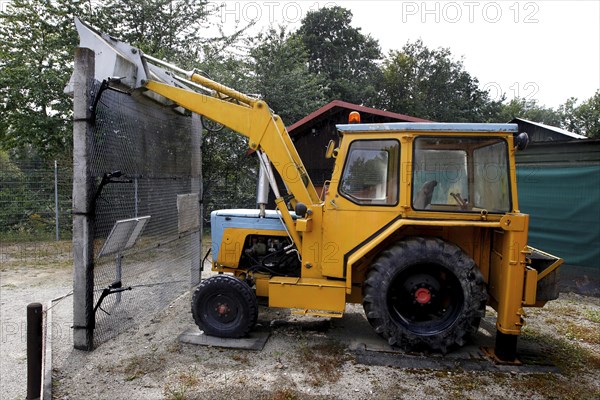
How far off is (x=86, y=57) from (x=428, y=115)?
2215cm

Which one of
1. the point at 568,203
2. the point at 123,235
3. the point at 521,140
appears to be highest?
the point at 521,140

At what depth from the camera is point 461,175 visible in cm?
394

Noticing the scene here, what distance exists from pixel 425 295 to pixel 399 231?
698 mm

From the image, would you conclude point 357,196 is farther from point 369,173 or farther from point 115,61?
point 115,61

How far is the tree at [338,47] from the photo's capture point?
24984 millimetres

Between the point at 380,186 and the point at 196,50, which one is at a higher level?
the point at 196,50

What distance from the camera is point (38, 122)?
10562 mm

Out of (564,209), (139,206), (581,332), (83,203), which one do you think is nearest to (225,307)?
(139,206)

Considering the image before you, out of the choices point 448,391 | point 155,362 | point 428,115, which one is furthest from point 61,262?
point 428,115

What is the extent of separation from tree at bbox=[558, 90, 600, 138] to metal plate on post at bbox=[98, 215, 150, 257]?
2831 cm

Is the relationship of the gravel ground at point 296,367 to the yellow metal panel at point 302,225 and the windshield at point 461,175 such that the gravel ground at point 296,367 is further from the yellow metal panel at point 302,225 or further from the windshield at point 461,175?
the windshield at point 461,175

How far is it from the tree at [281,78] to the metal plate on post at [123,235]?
8850 millimetres

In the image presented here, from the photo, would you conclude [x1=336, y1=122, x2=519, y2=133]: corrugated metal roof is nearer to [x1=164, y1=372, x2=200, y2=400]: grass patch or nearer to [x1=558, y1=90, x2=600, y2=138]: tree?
[x1=164, y1=372, x2=200, y2=400]: grass patch

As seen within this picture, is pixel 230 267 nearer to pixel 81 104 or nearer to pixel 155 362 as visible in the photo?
pixel 155 362
